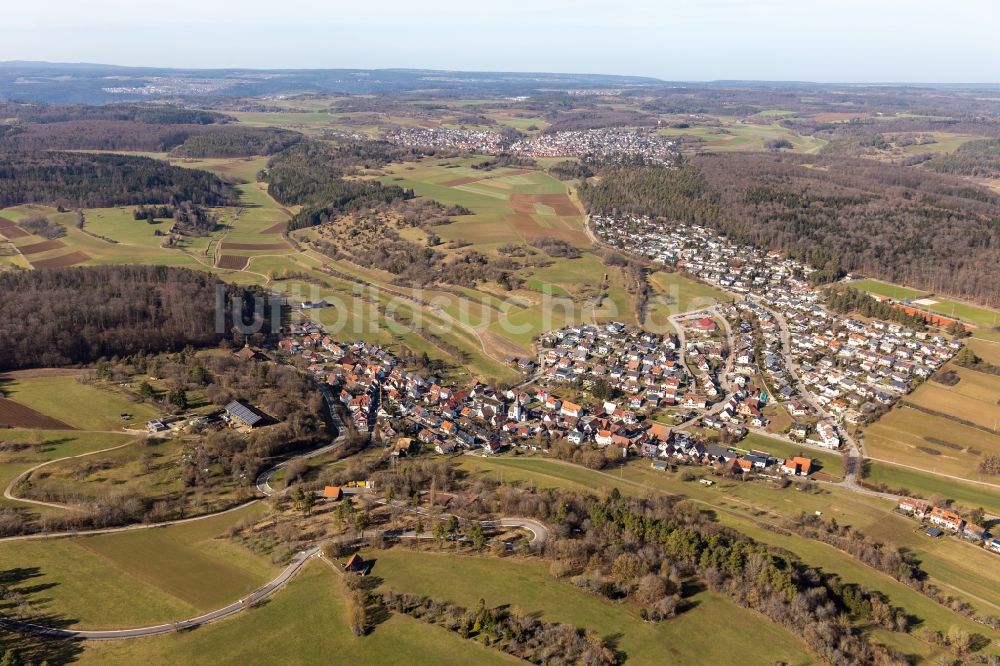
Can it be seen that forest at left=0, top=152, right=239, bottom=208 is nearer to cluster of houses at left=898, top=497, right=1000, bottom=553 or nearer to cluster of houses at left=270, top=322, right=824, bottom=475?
cluster of houses at left=270, top=322, right=824, bottom=475

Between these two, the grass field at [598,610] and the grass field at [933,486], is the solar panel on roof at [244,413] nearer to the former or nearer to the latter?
the grass field at [598,610]

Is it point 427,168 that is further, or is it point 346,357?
point 427,168

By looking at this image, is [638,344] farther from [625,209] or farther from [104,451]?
[625,209]

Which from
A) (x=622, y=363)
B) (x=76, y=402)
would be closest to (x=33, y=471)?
(x=76, y=402)

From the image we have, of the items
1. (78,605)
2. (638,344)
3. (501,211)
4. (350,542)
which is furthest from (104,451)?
(501,211)

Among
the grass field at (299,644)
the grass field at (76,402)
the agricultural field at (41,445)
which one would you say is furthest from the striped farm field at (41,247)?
the grass field at (299,644)

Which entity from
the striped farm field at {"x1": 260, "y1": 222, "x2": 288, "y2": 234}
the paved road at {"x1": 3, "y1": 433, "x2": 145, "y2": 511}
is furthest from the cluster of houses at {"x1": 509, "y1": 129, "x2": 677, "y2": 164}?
the paved road at {"x1": 3, "y1": 433, "x2": 145, "y2": 511}
